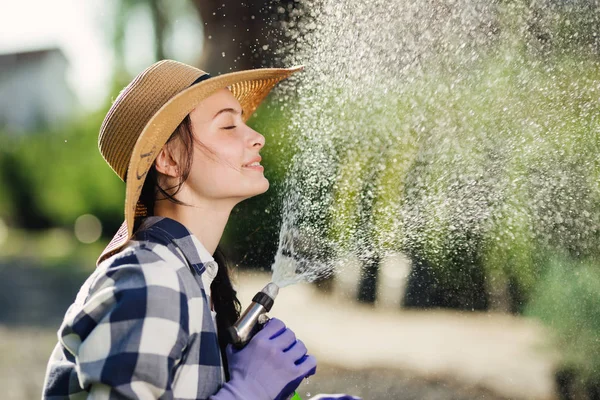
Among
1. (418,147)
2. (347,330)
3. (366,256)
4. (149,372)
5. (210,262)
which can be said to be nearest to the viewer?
(149,372)

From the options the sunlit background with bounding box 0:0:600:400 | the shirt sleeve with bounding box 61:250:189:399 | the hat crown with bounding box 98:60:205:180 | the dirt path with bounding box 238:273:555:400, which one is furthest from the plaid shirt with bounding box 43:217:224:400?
the dirt path with bounding box 238:273:555:400

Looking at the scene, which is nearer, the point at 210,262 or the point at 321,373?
the point at 210,262

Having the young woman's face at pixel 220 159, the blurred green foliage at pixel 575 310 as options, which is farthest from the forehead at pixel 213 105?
the blurred green foliage at pixel 575 310

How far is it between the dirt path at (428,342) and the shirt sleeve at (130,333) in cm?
283

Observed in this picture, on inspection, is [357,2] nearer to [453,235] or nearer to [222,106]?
[453,235]

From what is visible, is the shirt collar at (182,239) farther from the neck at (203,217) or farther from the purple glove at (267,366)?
the purple glove at (267,366)

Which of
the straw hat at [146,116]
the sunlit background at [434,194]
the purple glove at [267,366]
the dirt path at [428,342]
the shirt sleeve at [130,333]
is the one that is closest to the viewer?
the shirt sleeve at [130,333]

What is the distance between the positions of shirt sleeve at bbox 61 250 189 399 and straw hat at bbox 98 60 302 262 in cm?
21

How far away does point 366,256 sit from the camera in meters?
3.79

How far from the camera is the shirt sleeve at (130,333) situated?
1247mm

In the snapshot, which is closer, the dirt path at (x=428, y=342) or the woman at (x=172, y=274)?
the woman at (x=172, y=274)

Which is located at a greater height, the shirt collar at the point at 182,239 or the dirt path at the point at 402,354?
the shirt collar at the point at 182,239

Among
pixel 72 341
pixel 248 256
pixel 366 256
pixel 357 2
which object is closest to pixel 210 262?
pixel 72 341

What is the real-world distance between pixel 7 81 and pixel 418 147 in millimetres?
14403
